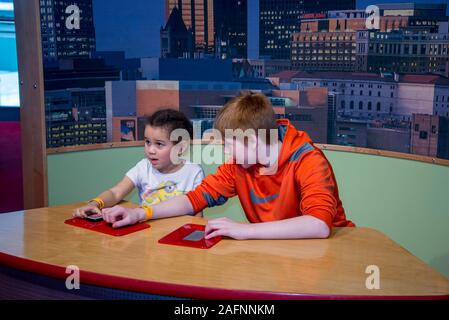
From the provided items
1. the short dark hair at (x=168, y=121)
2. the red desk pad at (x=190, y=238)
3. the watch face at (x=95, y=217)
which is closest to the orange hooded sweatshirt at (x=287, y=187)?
the red desk pad at (x=190, y=238)

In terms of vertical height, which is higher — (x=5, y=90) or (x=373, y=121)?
(x=5, y=90)

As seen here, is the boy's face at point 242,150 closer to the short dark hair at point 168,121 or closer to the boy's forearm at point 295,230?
the boy's forearm at point 295,230

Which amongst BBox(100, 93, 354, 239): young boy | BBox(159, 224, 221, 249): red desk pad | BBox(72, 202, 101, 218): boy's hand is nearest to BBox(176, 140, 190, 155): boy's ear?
BBox(100, 93, 354, 239): young boy

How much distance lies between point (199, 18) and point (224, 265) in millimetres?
2485

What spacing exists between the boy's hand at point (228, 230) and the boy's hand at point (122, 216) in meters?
0.30

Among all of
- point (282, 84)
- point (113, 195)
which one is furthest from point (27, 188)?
point (282, 84)

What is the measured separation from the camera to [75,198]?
10.8 feet

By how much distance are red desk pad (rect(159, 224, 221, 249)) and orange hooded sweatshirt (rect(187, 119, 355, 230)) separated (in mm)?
243

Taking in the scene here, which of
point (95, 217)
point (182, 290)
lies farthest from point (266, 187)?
point (182, 290)

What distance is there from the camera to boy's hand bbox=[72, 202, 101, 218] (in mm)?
1871

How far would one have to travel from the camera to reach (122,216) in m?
1.80

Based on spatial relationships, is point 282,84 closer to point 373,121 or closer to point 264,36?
point 264,36

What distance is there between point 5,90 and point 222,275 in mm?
2407

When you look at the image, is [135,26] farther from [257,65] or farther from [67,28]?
[257,65]
